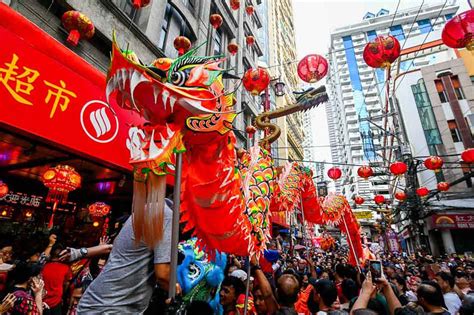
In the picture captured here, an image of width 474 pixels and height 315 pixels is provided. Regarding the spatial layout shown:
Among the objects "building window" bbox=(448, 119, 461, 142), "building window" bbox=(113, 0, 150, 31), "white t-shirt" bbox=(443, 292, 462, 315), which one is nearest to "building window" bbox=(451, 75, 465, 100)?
"building window" bbox=(448, 119, 461, 142)

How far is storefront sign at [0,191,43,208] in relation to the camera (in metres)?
7.48

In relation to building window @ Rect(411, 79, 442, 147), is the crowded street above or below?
below

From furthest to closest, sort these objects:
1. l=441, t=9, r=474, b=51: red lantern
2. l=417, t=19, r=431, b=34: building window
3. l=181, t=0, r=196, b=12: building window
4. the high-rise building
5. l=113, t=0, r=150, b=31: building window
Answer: l=417, t=19, r=431, b=34: building window → the high-rise building → l=181, t=0, r=196, b=12: building window → l=113, t=0, r=150, b=31: building window → l=441, t=9, r=474, b=51: red lantern

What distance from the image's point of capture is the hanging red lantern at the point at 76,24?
179 inches

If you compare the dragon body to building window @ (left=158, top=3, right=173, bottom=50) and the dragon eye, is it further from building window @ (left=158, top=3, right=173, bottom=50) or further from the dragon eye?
building window @ (left=158, top=3, right=173, bottom=50)

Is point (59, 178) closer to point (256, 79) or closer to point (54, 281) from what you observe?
point (54, 281)

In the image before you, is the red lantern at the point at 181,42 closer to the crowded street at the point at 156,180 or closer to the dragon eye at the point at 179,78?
the crowded street at the point at 156,180

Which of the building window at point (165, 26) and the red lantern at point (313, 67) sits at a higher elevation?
the building window at point (165, 26)

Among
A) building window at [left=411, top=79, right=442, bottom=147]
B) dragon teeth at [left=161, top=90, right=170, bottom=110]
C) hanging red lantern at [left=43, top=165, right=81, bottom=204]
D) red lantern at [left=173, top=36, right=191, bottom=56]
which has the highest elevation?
building window at [left=411, top=79, right=442, bottom=147]

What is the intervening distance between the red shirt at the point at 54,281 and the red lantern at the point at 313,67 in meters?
5.97

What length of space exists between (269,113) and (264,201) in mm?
1473

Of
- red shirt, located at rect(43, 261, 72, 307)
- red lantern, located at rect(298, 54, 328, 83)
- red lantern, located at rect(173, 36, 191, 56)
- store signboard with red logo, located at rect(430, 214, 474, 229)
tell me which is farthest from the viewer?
store signboard with red logo, located at rect(430, 214, 474, 229)

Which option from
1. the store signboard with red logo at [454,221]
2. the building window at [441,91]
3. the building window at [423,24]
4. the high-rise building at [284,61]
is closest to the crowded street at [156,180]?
the store signboard with red logo at [454,221]

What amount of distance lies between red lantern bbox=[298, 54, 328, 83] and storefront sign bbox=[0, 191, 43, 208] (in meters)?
8.73
